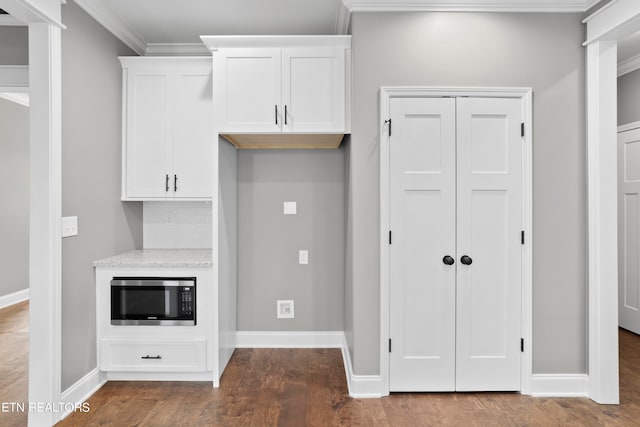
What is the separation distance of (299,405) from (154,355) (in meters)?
1.12

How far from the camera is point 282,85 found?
285cm

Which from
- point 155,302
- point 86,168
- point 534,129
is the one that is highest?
point 534,129

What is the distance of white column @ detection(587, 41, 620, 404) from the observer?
2.59 metres

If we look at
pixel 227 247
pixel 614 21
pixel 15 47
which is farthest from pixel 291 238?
pixel 614 21

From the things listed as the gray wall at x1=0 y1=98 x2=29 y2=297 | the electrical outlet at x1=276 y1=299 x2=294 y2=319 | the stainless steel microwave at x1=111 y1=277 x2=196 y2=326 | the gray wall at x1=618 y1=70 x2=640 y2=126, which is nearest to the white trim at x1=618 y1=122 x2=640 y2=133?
the gray wall at x1=618 y1=70 x2=640 y2=126

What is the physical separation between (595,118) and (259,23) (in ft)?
8.26

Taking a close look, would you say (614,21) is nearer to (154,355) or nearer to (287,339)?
(287,339)

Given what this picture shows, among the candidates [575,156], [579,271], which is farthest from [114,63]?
[579,271]

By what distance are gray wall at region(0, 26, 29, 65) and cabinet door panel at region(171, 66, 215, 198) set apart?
1.03 m

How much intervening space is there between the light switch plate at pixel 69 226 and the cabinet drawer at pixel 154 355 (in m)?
0.85

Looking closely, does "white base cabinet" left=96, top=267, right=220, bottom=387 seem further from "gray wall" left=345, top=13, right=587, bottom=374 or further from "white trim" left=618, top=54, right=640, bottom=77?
"white trim" left=618, top=54, right=640, bottom=77

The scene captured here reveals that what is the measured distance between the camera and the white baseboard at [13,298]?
4.80 metres

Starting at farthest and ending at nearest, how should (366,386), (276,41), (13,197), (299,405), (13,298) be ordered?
(13,197) < (13,298) < (276,41) < (366,386) < (299,405)

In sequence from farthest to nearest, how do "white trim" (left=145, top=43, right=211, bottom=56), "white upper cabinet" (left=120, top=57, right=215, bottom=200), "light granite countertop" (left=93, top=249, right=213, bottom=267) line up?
1. "white trim" (left=145, top=43, right=211, bottom=56)
2. "white upper cabinet" (left=120, top=57, right=215, bottom=200)
3. "light granite countertop" (left=93, top=249, right=213, bottom=267)
